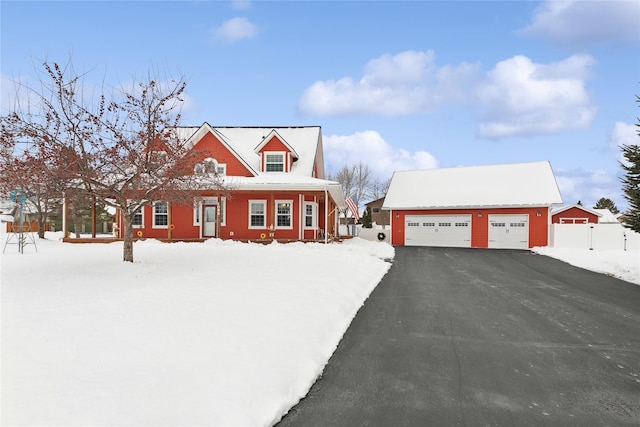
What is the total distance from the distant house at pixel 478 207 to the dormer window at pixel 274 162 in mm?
10410

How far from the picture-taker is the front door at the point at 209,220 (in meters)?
20.9

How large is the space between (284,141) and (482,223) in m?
15.2

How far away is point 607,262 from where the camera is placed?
15938mm

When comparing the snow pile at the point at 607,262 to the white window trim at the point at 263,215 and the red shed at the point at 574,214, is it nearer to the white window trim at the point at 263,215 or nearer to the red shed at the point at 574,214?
the red shed at the point at 574,214

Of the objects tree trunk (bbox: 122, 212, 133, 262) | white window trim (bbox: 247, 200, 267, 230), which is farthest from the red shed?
tree trunk (bbox: 122, 212, 133, 262)

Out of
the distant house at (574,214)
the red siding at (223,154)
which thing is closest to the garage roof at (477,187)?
the distant house at (574,214)

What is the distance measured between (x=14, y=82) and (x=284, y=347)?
9.95 metres

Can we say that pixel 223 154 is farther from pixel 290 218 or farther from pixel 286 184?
pixel 290 218

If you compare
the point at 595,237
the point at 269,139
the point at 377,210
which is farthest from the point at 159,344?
the point at 377,210

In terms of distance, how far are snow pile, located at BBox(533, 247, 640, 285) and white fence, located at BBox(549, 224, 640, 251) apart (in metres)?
2.68

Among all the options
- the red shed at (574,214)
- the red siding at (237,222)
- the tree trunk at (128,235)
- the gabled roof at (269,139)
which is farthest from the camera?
the red shed at (574,214)

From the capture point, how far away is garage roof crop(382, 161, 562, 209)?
25.3m

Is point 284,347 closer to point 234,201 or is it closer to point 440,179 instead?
point 234,201

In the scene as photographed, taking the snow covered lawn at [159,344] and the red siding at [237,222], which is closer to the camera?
the snow covered lawn at [159,344]
